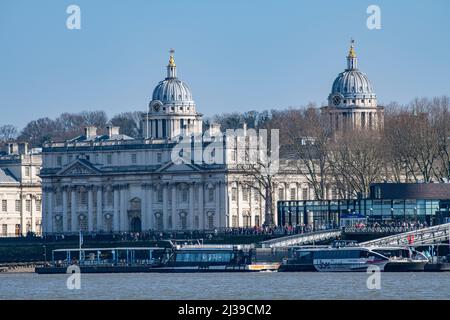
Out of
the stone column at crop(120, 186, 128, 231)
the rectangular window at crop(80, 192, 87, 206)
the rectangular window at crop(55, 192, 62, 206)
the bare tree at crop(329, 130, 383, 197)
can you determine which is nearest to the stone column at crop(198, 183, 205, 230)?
the stone column at crop(120, 186, 128, 231)

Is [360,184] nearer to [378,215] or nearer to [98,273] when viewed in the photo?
[378,215]

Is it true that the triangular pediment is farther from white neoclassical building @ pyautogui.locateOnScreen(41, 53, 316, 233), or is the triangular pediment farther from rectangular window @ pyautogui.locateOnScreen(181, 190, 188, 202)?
rectangular window @ pyautogui.locateOnScreen(181, 190, 188, 202)

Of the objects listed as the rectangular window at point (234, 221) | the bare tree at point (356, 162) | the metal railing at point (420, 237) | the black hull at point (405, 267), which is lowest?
the black hull at point (405, 267)

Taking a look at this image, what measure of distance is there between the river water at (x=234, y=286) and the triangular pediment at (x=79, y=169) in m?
54.6

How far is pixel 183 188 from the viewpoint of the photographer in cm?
18312

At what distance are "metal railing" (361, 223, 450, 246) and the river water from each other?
13.0m

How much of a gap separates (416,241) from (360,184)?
31.8 metres

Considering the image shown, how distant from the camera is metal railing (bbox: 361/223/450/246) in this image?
463ft

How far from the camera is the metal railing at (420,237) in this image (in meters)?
141

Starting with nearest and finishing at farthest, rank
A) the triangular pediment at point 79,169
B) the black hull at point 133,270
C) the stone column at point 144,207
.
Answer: the black hull at point 133,270 → the stone column at point 144,207 → the triangular pediment at point 79,169

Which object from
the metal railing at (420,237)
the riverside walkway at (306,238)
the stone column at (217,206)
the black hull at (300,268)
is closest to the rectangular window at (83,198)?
the stone column at (217,206)

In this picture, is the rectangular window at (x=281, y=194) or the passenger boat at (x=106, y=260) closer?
the passenger boat at (x=106, y=260)

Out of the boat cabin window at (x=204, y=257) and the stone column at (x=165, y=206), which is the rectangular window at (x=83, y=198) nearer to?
the stone column at (x=165, y=206)
